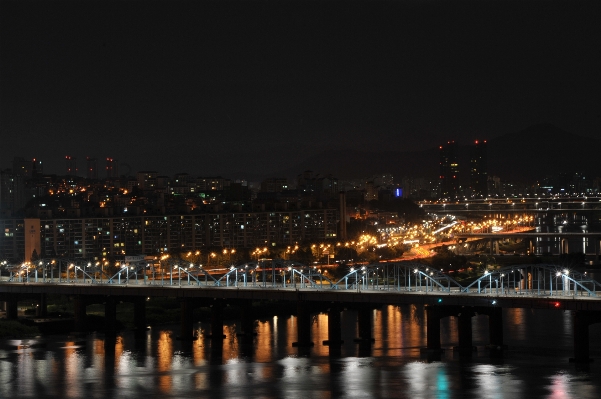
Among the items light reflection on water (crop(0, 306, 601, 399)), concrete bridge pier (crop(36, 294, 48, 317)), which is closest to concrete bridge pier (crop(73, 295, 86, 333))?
light reflection on water (crop(0, 306, 601, 399))

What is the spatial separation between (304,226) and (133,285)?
4164 centimetres

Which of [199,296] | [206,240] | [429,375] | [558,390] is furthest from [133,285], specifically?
[206,240]

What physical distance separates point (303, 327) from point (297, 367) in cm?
415

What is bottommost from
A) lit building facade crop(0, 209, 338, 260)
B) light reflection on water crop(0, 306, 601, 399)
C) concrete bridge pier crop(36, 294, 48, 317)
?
light reflection on water crop(0, 306, 601, 399)

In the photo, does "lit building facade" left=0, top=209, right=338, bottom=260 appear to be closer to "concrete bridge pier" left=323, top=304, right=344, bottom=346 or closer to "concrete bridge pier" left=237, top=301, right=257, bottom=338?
"concrete bridge pier" left=237, top=301, right=257, bottom=338

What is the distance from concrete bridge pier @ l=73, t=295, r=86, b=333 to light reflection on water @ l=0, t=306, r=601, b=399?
1750 mm

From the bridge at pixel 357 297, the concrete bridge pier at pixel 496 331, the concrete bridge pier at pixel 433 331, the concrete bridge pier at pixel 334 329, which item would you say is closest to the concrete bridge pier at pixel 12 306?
the bridge at pixel 357 297

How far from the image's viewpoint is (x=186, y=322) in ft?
116

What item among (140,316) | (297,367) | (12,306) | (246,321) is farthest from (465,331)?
(12,306)

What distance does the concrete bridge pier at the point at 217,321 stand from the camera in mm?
35219

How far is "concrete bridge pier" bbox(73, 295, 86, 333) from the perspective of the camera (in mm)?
37781

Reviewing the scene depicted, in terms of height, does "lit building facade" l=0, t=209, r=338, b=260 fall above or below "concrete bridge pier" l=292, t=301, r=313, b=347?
above

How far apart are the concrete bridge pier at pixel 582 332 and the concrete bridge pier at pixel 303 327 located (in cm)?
800

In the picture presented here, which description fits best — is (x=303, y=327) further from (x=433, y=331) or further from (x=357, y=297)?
(x=433, y=331)
